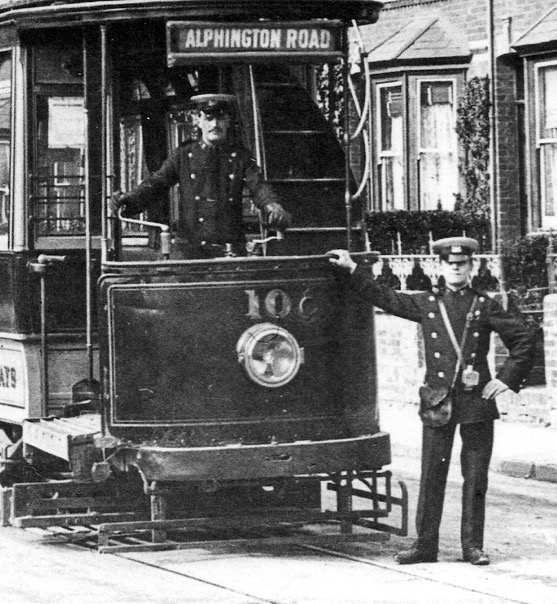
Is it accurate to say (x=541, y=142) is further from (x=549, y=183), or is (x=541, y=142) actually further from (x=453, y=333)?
(x=453, y=333)

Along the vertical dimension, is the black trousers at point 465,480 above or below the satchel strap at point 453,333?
below

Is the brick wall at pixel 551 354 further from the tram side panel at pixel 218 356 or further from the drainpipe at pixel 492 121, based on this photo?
the tram side panel at pixel 218 356

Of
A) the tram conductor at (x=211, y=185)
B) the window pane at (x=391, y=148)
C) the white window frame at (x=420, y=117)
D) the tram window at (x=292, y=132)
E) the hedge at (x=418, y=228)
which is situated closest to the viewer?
the tram conductor at (x=211, y=185)

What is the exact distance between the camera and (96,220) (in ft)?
37.9

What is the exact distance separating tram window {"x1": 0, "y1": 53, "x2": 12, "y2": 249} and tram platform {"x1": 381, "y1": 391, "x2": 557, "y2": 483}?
4647 mm

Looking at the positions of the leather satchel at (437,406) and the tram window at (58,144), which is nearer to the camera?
the leather satchel at (437,406)

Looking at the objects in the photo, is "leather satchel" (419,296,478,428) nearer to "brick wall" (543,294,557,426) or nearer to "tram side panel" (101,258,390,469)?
"tram side panel" (101,258,390,469)

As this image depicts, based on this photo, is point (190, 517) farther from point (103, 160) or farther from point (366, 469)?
point (103, 160)

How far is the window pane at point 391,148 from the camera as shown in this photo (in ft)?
75.9

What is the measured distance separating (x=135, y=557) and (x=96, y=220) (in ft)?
7.06

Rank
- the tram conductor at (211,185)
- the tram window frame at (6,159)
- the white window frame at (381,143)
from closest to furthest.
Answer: the tram conductor at (211,185)
the tram window frame at (6,159)
the white window frame at (381,143)

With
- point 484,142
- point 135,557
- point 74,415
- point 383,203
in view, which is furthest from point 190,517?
point 383,203

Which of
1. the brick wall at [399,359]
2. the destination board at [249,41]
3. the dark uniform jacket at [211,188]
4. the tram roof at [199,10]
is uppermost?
the tram roof at [199,10]

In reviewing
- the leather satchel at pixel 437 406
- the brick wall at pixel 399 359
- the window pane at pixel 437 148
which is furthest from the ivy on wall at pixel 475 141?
the leather satchel at pixel 437 406
